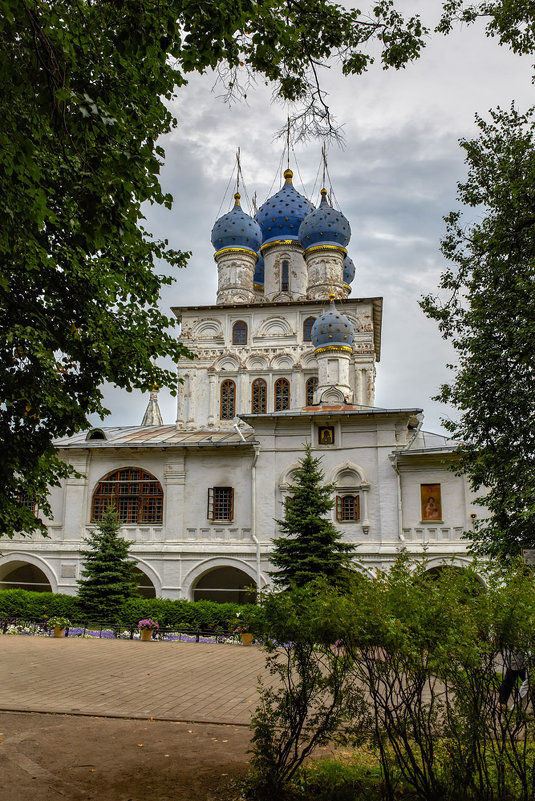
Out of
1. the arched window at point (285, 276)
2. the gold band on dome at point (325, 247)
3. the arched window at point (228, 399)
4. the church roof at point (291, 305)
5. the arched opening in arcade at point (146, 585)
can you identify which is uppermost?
the gold band on dome at point (325, 247)

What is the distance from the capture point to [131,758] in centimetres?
690

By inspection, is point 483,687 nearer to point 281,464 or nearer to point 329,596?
point 329,596

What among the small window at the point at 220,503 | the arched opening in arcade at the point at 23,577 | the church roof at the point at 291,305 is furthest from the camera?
the church roof at the point at 291,305

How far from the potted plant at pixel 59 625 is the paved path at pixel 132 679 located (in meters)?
1.05

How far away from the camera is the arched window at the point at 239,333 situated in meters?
30.2

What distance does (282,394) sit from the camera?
2902cm

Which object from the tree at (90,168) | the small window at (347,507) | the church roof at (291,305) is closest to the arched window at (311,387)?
the church roof at (291,305)

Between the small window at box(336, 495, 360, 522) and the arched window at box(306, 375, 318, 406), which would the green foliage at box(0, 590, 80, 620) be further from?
the arched window at box(306, 375, 318, 406)

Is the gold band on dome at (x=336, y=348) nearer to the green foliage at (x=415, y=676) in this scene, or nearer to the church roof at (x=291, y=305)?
the church roof at (x=291, y=305)

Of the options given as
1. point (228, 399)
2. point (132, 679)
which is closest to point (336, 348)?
point (228, 399)

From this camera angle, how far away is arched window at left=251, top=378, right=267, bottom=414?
95.6 feet

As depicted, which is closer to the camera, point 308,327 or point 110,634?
point 110,634

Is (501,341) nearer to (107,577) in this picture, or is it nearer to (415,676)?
(415,676)

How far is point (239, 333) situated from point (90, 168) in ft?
82.1
